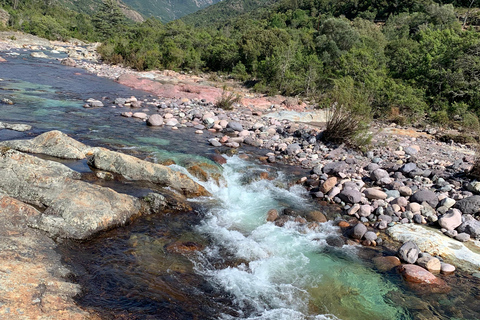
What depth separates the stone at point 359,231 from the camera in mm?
7113

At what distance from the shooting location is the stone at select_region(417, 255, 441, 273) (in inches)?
239

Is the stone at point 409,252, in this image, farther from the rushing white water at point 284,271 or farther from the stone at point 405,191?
the stone at point 405,191

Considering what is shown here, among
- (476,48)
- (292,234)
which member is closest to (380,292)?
(292,234)

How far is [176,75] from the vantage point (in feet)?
95.5

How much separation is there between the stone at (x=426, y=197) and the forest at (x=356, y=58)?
452 centimetres

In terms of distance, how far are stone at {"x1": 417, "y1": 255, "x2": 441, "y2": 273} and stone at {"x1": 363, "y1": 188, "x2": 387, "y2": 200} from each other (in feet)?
8.67

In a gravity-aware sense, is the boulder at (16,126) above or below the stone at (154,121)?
below

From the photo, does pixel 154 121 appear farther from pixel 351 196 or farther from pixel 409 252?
pixel 409 252

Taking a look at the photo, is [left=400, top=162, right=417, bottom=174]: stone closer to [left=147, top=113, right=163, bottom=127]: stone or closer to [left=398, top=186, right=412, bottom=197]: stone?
[left=398, top=186, right=412, bottom=197]: stone

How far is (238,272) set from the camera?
5.43 meters

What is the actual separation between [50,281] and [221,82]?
24747 millimetres

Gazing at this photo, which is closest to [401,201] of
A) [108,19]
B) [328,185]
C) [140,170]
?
[328,185]

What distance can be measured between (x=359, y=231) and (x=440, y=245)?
1664 mm

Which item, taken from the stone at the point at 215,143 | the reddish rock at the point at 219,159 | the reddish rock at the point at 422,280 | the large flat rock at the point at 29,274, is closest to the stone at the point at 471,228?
the reddish rock at the point at 422,280
